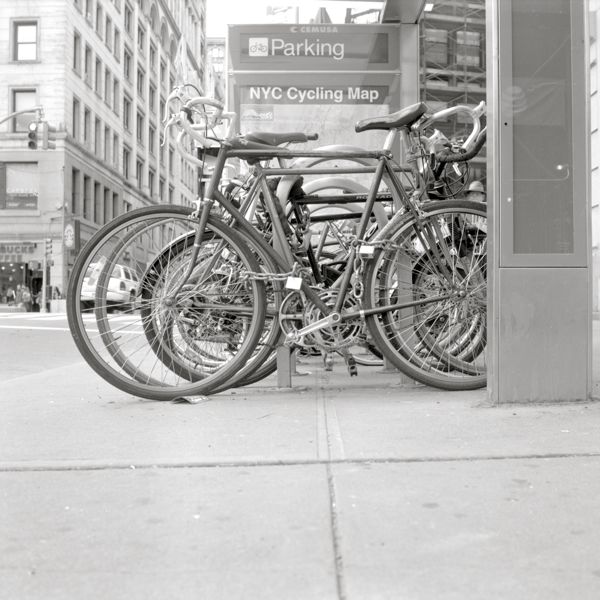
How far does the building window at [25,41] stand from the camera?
3844 cm

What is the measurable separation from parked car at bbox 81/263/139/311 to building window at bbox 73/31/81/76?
3934 centimetres

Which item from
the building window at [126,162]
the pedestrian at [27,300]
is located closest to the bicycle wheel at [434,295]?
the pedestrian at [27,300]

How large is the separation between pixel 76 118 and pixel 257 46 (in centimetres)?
3576

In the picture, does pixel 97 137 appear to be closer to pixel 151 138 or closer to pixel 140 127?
pixel 140 127

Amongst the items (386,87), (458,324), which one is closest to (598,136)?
(386,87)

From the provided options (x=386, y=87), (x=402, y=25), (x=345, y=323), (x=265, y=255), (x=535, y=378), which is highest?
(x=402, y=25)

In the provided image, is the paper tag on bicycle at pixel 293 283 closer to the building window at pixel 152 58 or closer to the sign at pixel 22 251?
the sign at pixel 22 251

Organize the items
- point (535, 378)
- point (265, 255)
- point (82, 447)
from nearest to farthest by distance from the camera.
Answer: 1. point (82, 447)
2. point (535, 378)
3. point (265, 255)

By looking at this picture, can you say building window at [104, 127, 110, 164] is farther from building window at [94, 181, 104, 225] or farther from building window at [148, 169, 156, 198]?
building window at [148, 169, 156, 198]

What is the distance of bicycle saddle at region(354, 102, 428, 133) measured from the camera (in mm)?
3715

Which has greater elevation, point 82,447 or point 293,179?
point 293,179

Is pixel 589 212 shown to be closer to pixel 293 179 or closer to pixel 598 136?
pixel 293 179

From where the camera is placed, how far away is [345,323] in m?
3.73

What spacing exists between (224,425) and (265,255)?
2.99ft
